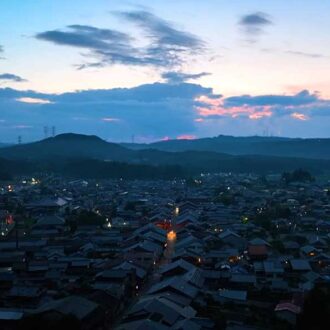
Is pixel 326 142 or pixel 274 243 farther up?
pixel 326 142

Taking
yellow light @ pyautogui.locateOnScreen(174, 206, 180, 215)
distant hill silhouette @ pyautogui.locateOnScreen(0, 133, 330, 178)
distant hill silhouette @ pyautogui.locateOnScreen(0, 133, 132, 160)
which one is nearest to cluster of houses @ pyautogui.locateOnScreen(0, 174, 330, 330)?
yellow light @ pyautogui.locateOnScreen(174, 206, 180, 215)

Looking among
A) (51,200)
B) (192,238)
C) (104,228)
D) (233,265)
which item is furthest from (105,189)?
(233,265)

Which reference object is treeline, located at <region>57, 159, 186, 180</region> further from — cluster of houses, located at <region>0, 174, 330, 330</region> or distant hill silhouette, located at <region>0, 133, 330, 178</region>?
cluster of houses, located at <region>0, 174, 330, 330</region>

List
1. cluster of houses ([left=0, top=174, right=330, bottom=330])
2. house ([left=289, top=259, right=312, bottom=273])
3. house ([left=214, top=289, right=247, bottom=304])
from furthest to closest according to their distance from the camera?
house ([left=289, top=259, right=312, bottom=273]) → house ([left=214, top=289, right=247, bottom=304]) → cluster of houses ([left=0, top=174, right=330, bottom=330])

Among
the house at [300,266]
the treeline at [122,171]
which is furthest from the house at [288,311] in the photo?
the treeline at [122,171]

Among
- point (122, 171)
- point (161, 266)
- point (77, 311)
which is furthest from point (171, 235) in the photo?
point (122, 171)

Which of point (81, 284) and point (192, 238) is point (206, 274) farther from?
point (192, 238)
